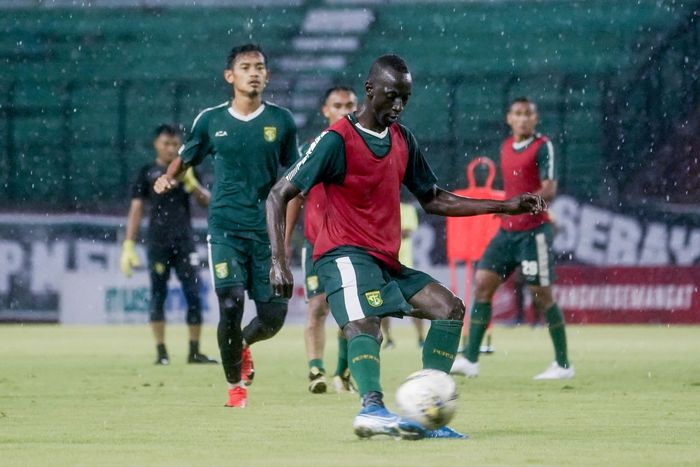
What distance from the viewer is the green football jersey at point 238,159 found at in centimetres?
913

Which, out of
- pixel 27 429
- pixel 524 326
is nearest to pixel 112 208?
pixel 524 326

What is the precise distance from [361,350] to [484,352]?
8.25 m

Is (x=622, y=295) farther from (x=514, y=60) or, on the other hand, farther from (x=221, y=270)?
(x=221, y=270)

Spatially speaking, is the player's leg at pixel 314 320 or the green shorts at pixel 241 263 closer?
the green shorts at pixel 241 263

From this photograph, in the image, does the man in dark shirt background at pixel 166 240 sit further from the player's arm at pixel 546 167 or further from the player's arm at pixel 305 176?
the player's arm at pixel 305 176

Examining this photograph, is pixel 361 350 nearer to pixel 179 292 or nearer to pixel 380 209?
pixel 380 209

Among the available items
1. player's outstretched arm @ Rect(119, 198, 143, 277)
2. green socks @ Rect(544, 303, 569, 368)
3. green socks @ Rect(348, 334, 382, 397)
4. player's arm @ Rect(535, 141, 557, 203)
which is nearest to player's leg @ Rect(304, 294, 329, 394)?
green socks @ Rect(544, 303, 569, 368)

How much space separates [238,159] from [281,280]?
2.51m

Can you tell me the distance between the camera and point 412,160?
748 centimetres

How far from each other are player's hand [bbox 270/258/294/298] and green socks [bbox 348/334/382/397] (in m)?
0.41

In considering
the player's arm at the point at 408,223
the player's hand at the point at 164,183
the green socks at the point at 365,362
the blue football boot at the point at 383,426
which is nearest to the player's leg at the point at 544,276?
the player's hand at the point at 164,183

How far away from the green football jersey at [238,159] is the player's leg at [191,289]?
4.62 m

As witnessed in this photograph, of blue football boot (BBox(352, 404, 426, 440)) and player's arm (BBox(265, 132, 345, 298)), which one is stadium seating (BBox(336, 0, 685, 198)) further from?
blue football boot (BBox(352, 404, 426, 440))

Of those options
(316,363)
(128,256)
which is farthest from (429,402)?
(128,256)
